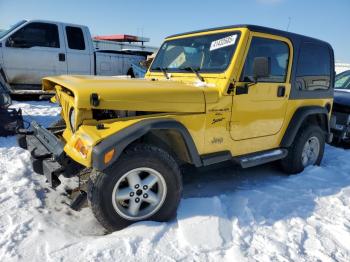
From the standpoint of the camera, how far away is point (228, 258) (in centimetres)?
265

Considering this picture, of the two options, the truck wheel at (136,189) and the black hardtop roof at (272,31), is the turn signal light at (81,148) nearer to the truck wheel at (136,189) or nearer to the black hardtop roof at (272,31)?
the truck wheel at (136,189)

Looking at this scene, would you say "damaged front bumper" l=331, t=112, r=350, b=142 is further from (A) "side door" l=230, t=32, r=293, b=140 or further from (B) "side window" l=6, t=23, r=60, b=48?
(B) "side window" l=6, t=23, r=60, b=48

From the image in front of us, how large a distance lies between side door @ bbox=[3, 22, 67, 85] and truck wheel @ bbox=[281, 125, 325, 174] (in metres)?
6.94

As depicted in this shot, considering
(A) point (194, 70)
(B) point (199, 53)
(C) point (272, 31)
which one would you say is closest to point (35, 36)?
(B) point (199, 53)

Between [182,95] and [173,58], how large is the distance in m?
1.31

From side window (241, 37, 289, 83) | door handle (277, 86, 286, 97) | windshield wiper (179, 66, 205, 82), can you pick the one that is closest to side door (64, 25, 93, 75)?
windshield wiper (179, 66, 205, 82)

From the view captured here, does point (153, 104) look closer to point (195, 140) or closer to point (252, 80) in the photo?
point (195, 140)

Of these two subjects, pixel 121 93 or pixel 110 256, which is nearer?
pixel 110 256

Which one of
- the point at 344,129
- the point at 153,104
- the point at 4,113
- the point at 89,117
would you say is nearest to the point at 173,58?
the point at 153,104

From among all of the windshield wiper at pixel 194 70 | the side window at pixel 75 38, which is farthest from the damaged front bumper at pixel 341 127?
the side window at pixel 75 38

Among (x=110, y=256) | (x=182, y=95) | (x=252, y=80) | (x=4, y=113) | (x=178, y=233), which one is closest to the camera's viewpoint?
(x=110, y=256)

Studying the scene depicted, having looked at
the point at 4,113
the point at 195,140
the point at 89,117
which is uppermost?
the point at 89,117

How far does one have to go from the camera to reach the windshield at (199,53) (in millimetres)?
3686

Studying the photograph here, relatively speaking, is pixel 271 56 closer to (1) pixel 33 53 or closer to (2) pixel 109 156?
(2) pixel 109 156
